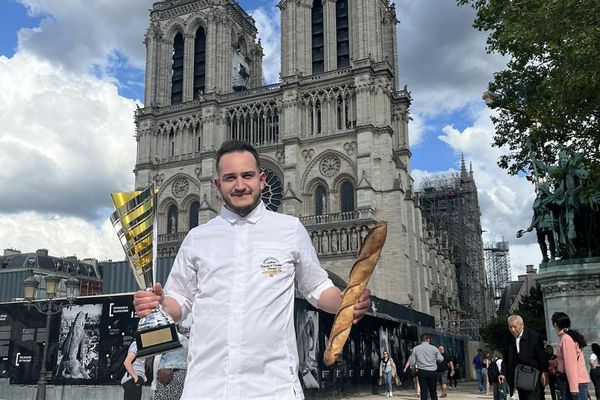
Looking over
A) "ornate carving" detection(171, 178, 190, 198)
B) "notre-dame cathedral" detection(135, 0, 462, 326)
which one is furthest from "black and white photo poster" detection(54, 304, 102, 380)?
Result: "ornate carving" detection(171, 178, 190, 198)

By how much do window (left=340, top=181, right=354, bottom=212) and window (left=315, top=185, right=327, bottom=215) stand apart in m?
1.14

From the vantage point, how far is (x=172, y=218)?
4481 cm

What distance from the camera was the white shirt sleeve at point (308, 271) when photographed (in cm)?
283

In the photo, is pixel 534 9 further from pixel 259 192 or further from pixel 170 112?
pixel 170 112

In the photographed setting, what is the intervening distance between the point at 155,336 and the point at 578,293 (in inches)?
523

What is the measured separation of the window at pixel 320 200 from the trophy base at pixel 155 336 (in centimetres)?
3695

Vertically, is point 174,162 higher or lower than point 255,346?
higher

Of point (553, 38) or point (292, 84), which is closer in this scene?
point (553, 38)

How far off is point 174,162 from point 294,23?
520 inches

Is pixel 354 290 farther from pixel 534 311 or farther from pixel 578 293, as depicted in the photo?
pixel 534 311

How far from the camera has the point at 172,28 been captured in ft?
160

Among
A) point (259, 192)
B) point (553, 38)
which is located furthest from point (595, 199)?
point (259, 192)

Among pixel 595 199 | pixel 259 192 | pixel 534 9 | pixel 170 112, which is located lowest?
pixel 259 192

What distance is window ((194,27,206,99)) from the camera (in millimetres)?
47344
